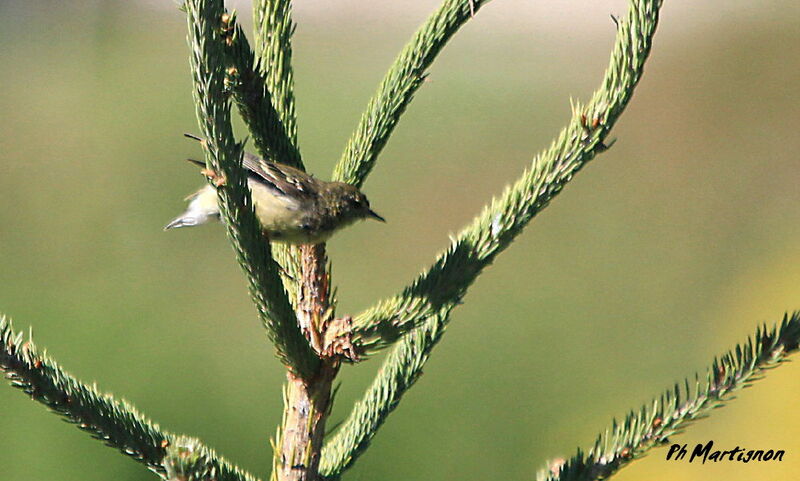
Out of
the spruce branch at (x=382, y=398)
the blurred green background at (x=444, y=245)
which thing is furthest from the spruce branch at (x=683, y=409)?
the blurred green background at (x=444, y=245)

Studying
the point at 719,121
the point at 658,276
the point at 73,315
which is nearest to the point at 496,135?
the point at 719,121

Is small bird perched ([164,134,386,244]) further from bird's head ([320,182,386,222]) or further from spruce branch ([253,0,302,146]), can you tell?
spruce branch ([253,0,302,146])

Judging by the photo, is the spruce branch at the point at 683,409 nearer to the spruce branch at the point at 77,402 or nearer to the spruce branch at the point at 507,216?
the spruce branch at the point at 507,216

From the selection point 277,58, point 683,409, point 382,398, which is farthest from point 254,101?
point 683,409

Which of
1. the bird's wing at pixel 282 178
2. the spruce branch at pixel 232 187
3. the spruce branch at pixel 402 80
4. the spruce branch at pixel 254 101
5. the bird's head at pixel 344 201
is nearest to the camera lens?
the spruce branch at pixel 232 187

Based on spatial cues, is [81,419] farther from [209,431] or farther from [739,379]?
[209,431]
